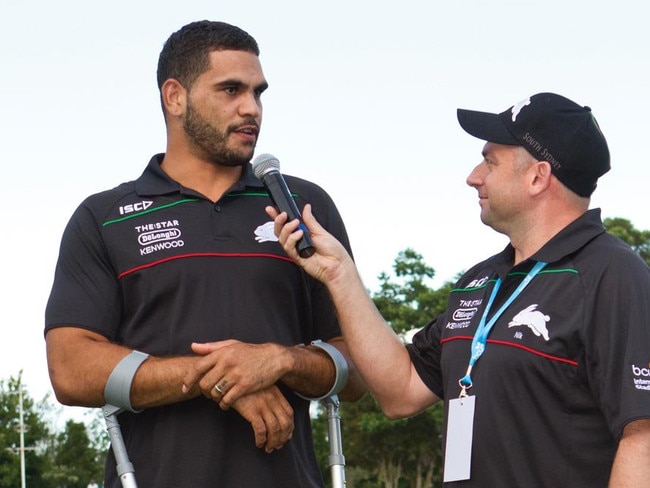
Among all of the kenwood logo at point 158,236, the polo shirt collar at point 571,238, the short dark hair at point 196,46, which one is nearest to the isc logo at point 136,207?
the kenwood logo at point 158,236

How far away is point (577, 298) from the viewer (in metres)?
4.70

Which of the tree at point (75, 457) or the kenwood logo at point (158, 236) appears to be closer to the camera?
the kenwood logo at point (158, 236)

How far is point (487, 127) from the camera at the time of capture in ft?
17.0

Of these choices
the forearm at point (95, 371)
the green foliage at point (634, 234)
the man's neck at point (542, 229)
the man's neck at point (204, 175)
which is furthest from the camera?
the green foliage at point (634, 234)

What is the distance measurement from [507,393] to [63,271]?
80.3 inches

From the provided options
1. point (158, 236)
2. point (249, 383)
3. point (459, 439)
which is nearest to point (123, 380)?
point (249, 383)

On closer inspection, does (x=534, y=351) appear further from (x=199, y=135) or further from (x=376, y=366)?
(x=199, y=135)

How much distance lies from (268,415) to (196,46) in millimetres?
1782

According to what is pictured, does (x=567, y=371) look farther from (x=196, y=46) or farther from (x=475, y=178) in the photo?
(x=196, y=46)

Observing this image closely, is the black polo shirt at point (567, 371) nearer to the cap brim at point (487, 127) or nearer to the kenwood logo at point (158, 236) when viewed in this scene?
the cap brim at point (487, 127)

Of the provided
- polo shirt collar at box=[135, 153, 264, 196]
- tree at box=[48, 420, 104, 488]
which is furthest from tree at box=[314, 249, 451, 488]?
polo shirt collar at box=[135, 153, 264, 196]

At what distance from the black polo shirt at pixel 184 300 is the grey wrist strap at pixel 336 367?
127mm

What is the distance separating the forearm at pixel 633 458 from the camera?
4371 millimetres

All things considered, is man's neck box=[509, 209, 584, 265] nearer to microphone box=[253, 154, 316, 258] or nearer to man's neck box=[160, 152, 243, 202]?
microphone box=[253, 154, 316, 258]
